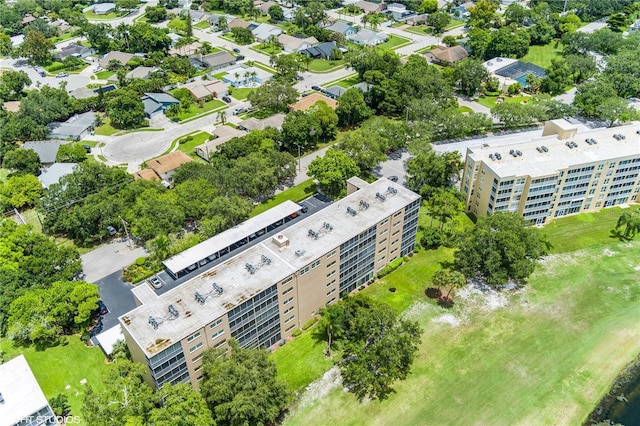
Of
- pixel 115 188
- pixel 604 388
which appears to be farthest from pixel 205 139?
pixel 604 388

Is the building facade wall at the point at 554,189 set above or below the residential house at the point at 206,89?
above

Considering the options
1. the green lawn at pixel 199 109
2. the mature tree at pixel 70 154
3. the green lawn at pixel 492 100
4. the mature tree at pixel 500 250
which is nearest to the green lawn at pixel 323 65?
the green lawn at pixel 199 109

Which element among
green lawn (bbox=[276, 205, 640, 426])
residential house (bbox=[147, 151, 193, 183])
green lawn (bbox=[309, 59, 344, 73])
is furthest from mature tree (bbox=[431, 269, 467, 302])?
green lawn (bbox=[309, 59, 344, 73])

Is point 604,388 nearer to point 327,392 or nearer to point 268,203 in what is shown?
point 327,392

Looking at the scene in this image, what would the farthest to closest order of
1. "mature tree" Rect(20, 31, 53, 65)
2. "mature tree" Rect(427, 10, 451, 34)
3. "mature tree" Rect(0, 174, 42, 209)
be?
"mature tree" Rect(427, 10, 451, 34) → "mature tree" Rect(20, 31, 53, 65) → "mature tree" Rect(0, 174, 42, 209)

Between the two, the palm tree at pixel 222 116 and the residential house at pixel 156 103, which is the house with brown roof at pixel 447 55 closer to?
the palm tree at pixel 222 116

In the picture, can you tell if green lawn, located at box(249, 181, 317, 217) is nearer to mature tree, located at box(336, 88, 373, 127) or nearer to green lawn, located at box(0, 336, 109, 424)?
mature tree, located at box(336, 88, 373, 127)

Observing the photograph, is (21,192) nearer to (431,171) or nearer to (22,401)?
(22,401)
